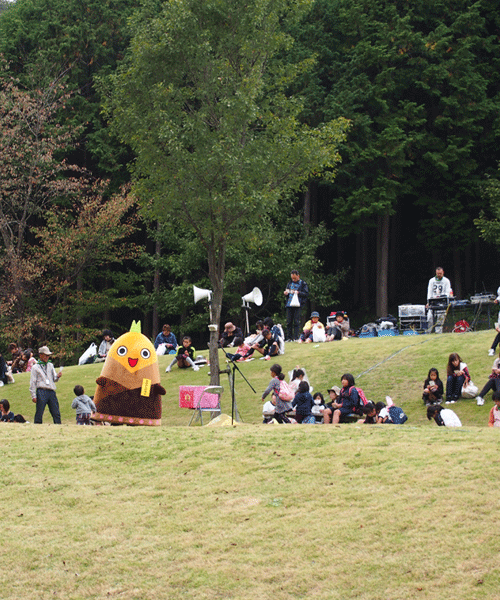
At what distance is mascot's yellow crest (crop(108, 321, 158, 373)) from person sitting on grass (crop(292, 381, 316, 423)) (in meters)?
2.82

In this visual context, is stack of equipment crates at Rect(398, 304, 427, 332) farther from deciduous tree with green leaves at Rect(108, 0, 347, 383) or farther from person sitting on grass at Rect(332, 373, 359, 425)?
person sitting on grass at Rect(332, 373, 359, 425)

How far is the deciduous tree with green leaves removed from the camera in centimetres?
1659

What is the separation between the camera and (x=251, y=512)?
8.28 m

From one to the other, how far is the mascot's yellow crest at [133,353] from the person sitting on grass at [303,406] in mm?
2818

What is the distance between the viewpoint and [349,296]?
39844mm

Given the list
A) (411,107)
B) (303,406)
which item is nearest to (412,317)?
(411,107)

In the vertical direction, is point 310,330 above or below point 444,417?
above

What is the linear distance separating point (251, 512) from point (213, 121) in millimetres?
11371

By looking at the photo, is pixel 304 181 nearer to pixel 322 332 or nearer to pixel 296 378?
pixel 322 332

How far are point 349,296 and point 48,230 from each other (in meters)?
15.8

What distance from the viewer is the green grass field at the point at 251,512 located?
22.4 feet

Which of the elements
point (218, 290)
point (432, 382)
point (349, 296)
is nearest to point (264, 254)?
point (349, 296)

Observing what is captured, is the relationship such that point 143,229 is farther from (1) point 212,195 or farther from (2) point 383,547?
(2) point 383,547

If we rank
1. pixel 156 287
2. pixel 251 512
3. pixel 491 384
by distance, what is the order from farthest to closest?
pixel 156 287, pixel 491 384, pixel 251 512
